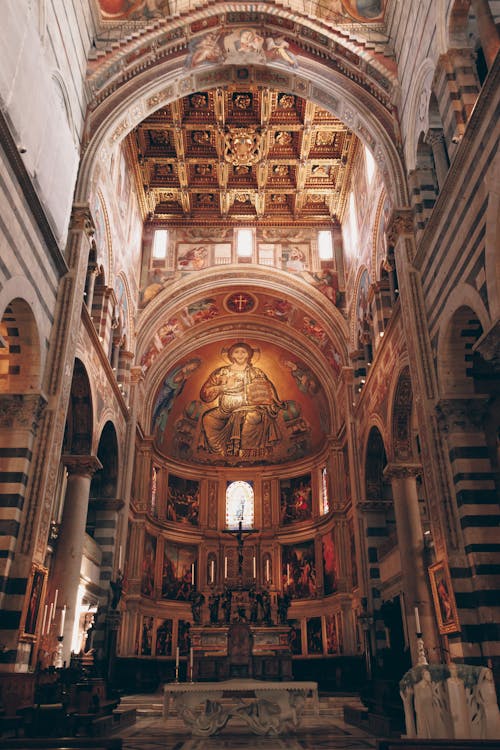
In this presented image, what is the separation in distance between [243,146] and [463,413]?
49.5ft

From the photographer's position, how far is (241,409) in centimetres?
3105

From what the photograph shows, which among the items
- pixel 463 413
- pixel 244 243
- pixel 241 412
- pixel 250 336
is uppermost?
pixel 244 243

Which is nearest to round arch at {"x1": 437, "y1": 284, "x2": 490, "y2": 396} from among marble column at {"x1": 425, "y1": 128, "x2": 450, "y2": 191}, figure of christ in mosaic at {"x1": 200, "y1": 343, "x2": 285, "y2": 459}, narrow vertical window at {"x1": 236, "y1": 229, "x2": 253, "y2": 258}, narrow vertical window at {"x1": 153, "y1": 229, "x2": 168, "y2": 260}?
marble column at {"x1": 425, "y1": 128, "x2": 450, "y2": 191}

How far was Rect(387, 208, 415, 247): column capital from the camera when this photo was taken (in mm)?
14859

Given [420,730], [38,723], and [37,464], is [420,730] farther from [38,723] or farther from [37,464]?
Answer: [37,464]

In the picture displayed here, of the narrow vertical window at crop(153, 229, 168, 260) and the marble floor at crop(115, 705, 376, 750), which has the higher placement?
the narrow vertical window at crop(153, 229, 168, 260)

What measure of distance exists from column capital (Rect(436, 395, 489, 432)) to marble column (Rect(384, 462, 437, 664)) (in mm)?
4595

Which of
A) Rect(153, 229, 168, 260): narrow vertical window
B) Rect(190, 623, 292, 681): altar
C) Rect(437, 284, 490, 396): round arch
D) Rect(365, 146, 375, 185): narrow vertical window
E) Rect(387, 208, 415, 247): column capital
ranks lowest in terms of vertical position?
Rect(190, 623, 292, 681): altar

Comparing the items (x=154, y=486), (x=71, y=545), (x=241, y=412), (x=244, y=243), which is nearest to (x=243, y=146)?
(x=244, y=243)

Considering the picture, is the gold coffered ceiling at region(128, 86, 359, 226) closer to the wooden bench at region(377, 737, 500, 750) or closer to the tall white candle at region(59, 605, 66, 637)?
the tall white candle at region(59, 605, 66, 637)

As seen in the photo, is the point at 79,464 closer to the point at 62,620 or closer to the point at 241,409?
the point at 62,620

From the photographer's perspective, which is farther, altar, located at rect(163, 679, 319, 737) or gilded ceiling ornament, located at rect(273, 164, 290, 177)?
gilded ceiling ornament, located at rect(273, 164, 290, 177)

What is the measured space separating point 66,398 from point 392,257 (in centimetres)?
995

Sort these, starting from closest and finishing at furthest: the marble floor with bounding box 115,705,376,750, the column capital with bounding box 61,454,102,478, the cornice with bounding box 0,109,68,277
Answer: the marble floor with bounding box 115,705,376,750
the cornice with bounding box 0,109,68,277
the column capital with bounding box 61,454,102,478
